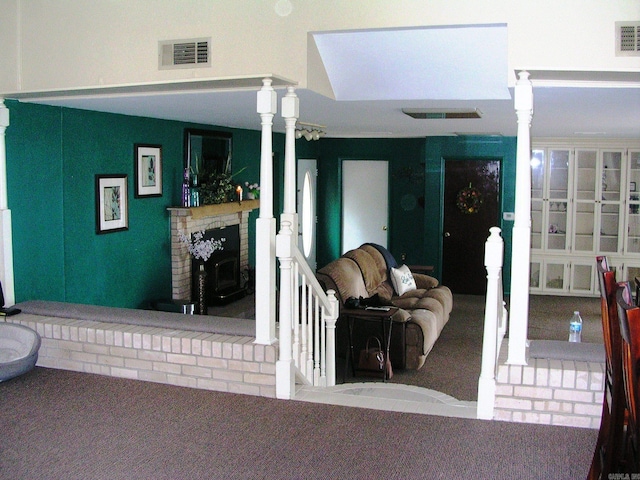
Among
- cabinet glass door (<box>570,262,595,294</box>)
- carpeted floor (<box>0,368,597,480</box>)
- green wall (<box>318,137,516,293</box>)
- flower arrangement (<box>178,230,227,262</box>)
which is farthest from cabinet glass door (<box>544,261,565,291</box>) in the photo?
carpeted floor (<box>0,368,597,480</box>)

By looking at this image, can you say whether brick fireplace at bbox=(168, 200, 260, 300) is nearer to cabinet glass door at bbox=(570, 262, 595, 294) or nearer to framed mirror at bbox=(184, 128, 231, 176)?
framed mirror at bbox=(184, 128, 231, 176)

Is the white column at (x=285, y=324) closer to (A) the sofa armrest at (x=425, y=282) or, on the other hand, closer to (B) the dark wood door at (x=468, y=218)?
(A) the sofa armrest at (x=425, y=282)

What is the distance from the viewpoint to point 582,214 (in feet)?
32.9

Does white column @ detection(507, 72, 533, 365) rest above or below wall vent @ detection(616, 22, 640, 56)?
below

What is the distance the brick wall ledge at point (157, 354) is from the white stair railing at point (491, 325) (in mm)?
1164

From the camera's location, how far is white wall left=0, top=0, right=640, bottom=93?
363cm

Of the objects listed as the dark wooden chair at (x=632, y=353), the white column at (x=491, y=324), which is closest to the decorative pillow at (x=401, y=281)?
the white column at (x=491, y=324)

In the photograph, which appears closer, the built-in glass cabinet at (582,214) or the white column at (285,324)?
the white column at (285,324)

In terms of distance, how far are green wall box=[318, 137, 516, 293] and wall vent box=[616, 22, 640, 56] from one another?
654cm

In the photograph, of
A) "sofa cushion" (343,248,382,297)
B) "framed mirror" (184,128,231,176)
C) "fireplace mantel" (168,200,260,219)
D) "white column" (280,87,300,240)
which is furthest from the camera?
"sofa cushion" (343,248,382,297)

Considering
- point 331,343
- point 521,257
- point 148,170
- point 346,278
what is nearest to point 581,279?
point 346,278

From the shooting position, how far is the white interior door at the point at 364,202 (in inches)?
443

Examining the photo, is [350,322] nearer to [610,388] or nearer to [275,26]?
[275,26]

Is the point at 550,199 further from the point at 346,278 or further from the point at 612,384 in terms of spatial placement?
the point at 612,384
